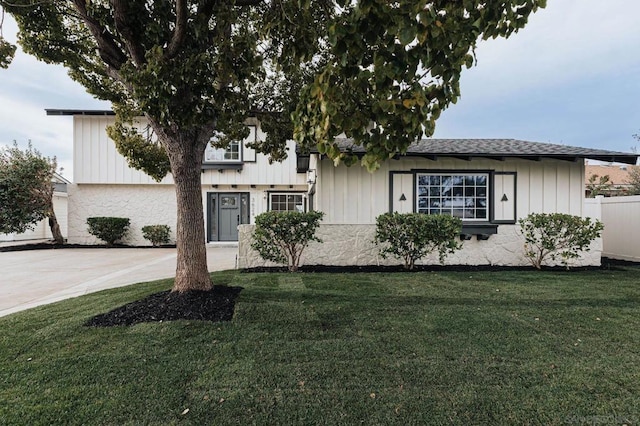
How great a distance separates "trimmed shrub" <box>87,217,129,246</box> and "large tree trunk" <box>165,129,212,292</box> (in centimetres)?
1081

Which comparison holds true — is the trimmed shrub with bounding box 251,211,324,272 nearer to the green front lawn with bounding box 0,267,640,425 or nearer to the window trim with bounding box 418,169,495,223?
the green front lawn with bounding box 0,267,640,425

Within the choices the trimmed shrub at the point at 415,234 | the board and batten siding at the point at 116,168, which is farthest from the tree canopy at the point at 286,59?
the board and batten siding at the point at 116,168

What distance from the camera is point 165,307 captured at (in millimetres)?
4152

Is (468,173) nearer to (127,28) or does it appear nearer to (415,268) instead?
(415,268)

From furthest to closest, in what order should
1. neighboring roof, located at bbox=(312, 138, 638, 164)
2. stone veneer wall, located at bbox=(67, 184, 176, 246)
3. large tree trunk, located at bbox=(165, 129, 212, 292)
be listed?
stone veneer wall, located at bbox=(67, 184, 176, 246) < neighboring roof, located at bbox=(312, 138, 638, 164) < large tree trunk, located at bbox=(165, 129, 212, 292)

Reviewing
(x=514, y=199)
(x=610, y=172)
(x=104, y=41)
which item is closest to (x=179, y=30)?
(x=104, y=41)

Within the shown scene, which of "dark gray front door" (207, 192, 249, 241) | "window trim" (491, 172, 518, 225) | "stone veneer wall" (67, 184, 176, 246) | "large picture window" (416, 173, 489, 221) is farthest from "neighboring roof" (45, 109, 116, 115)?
"window trim" (491, 172, 518, 225)

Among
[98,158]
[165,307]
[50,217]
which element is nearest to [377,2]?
[165,307]

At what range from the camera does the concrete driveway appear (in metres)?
5.72

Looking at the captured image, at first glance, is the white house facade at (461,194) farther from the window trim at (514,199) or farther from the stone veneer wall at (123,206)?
the stone veneer wall at (123,206)

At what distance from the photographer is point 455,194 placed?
796 cm

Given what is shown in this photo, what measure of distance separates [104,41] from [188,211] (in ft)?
7.72

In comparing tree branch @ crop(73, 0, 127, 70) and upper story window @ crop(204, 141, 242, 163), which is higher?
upper story window @ crop(204, 141, 242, 163)

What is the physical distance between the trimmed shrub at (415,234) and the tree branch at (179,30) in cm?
507
